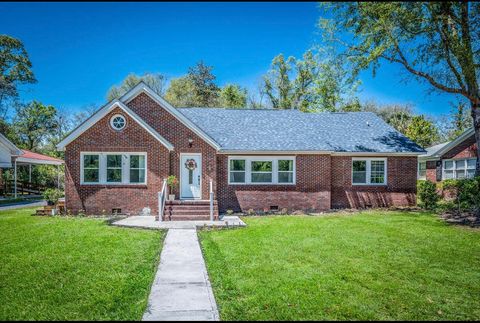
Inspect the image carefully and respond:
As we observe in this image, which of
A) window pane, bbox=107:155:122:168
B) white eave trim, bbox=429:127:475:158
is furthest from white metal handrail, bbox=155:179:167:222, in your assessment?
white eave trim, bbox=429:127:475:158

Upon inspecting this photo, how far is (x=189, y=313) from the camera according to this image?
4.90m

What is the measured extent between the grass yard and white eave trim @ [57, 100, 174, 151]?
4821 millimetres

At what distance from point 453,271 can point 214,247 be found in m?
5.86

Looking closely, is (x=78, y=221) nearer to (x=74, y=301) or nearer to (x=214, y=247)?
(x=214, y=247)

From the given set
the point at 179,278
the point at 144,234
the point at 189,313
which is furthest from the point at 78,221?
the point at 189,313

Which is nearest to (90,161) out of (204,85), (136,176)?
(136,176)

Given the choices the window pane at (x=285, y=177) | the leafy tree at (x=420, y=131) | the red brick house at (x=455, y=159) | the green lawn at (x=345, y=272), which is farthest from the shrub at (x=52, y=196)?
the leafy tree at (x=420, y=131)

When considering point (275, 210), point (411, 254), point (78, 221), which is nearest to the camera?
point (411, 254)

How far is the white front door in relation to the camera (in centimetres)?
1652

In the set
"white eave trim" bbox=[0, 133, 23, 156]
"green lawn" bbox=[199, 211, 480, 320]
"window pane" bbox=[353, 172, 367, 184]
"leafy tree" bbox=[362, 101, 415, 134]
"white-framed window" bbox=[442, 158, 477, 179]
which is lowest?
"green lawn" bbox=[199, 211, 480, 320]

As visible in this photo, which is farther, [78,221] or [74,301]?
[78,221]

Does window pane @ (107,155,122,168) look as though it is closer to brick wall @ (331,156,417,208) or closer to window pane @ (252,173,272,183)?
window pane @ (252,173,272,183)

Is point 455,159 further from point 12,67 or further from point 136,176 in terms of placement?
point 12,67

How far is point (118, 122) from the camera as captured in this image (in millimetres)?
15469
